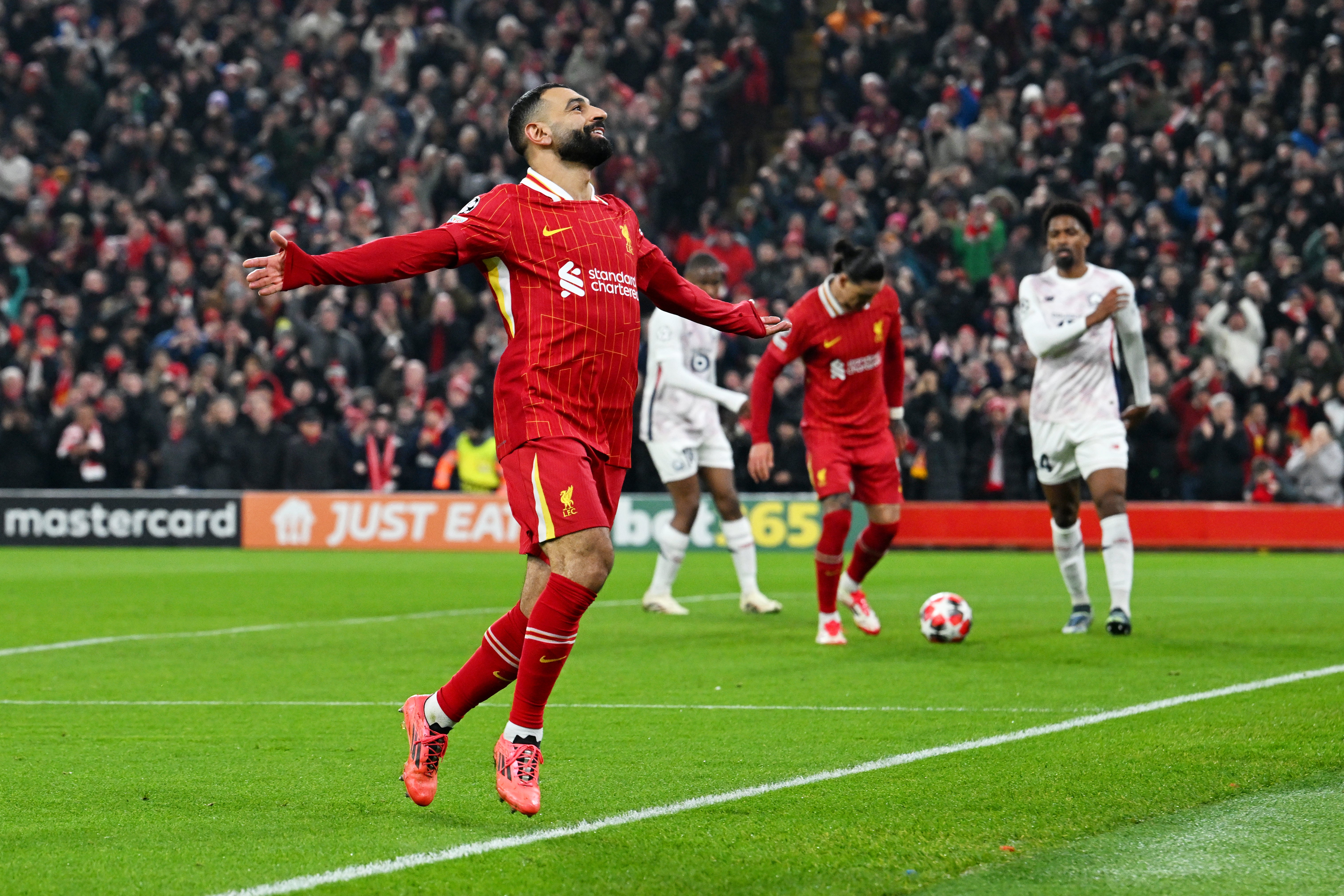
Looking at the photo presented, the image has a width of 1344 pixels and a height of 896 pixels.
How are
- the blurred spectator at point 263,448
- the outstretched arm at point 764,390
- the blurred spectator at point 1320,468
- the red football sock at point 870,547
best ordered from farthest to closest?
the blurred spectator at point 263,448 → the blurred spectator at point 1320,468 → the red football sock at point 870,547 → the outstretched arm at point 764,390

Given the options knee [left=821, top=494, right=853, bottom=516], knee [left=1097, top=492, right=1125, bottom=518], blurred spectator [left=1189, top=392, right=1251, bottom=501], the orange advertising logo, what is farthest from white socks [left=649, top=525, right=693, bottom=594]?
blurred spectator [left=1189, top=392, right=1251, bottom=501]

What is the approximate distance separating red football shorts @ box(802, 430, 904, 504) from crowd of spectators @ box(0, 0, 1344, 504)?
9.68m

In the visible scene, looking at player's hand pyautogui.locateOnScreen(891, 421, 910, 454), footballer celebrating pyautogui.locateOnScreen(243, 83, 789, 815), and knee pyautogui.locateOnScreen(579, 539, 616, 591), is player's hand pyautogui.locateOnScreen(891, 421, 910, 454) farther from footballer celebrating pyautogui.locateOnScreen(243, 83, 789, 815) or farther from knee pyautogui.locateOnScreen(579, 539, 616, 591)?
knee pyautogui.locateOnScreen(579, 539, 616, 591)

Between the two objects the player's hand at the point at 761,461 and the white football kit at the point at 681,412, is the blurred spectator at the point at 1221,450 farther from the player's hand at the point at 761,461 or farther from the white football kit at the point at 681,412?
the player's hand at the point at 761,461

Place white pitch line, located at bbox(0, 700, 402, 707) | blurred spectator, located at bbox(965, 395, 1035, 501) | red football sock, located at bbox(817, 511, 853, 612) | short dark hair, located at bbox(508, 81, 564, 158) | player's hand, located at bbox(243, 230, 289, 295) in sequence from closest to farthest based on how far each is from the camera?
player's hand, located at bbox(243, 230, 289, 295) < short dark hair, located at bbox(508, 81, 564, 158) < white pitch line, located at bbox(0, 700, 402, 707) < red football sock, located at bbox(817, 511, 853, 612) < blurred spectator, located at bbox(965, 395, 1035, 501)

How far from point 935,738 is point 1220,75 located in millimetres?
17972

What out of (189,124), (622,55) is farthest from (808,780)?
(189,124)

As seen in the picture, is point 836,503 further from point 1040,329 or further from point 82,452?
point 82,452

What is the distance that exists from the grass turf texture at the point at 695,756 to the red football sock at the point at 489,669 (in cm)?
32

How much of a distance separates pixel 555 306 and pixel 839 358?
5.53 metres

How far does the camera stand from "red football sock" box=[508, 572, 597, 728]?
5578mm

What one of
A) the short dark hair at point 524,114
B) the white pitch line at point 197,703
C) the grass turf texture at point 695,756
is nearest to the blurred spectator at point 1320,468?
the grass turf texture at point 695,756

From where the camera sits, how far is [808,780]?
600 centimetres

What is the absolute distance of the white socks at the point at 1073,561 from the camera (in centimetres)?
1146
